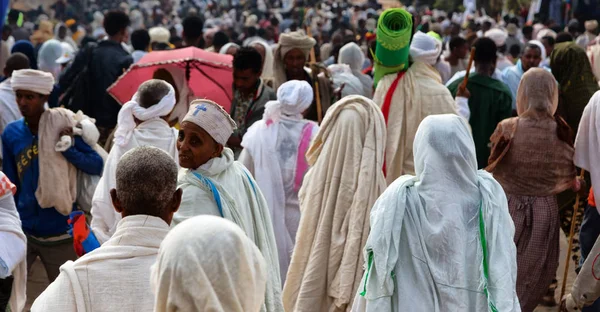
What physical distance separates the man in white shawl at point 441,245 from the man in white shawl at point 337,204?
75.5 inches

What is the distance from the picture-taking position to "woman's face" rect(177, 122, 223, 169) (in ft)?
17.1

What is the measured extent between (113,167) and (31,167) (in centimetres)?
112

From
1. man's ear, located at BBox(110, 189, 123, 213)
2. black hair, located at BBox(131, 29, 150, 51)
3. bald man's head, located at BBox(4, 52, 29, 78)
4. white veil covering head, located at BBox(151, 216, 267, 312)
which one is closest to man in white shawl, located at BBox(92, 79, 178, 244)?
man's ear, located at BBox(110, 189, 123, 213)

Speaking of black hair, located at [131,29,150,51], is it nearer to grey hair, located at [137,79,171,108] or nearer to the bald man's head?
the bald man's head

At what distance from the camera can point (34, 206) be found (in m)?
7.62

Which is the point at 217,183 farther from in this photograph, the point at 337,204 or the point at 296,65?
the point at 296,65

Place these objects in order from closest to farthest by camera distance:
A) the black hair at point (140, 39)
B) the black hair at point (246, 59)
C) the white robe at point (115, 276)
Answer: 1. the white robe at point (115, 276)
2. the black hair at point (246, 59)
3. the black hair at point (140, 39)

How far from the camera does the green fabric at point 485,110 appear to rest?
9852 millimetres

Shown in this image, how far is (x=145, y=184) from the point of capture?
3904mm

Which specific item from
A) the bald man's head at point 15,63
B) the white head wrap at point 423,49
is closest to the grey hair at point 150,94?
the white head wrap at point 423,49

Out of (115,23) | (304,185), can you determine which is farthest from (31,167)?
(115,23)

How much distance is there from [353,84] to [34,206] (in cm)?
394

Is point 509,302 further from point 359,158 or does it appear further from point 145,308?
point 359,158

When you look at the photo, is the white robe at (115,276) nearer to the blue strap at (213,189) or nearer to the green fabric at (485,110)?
the blue strap at (213,189)
